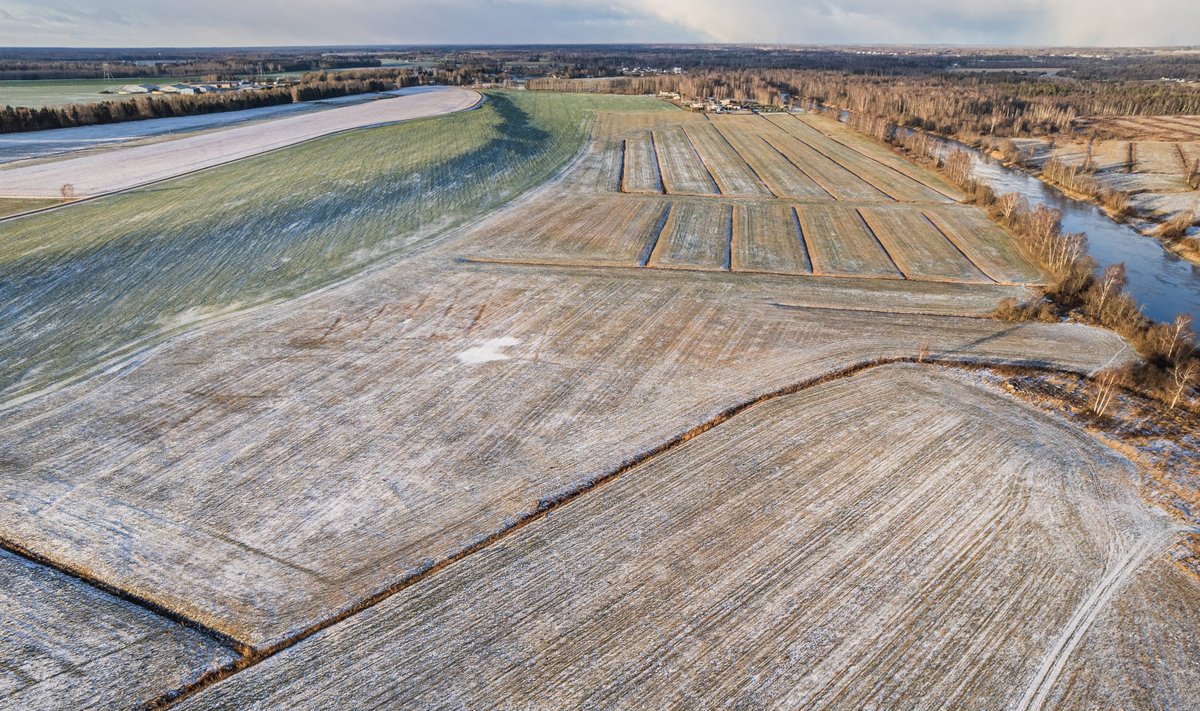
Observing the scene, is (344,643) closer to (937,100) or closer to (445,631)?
(445,631)

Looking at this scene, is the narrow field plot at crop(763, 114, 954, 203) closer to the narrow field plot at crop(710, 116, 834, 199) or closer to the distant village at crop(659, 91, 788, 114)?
the narrow field plot at crop(710, 116, 834, 199)

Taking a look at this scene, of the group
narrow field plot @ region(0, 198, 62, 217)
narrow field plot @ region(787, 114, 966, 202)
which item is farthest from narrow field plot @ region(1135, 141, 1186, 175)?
narrow field plot @ region(0, 198, 62, 217)

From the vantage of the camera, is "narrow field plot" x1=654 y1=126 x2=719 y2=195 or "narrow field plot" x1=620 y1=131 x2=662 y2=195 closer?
"narrow field plot" x1=654 y1=126 x2=719 y2=195

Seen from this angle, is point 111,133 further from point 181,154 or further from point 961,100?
point 961,100

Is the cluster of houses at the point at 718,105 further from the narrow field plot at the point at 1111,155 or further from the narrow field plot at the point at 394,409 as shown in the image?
the narrow field plot at the point at 394,409

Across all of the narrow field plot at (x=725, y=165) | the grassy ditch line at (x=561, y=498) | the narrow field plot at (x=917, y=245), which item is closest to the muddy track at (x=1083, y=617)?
the grassy ditch line at (x=561, y=498)

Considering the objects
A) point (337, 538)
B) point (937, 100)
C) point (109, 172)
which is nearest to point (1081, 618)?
point (337, 538)
